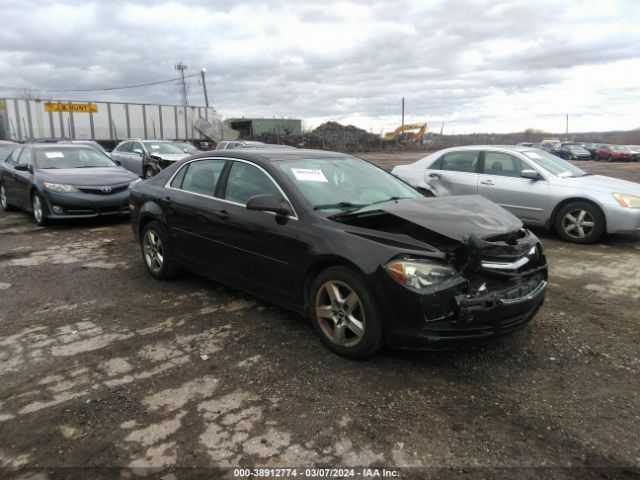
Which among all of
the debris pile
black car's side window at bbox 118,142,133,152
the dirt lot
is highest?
the debris pile

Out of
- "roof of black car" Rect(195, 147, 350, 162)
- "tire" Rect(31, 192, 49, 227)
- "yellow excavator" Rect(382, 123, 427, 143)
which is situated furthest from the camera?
"yellow excavator" Rect(382, 123, 427, 143)

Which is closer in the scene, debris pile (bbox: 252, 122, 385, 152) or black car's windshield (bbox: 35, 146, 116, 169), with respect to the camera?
black car's windshield (bbox: 35, 146, 116, 169)

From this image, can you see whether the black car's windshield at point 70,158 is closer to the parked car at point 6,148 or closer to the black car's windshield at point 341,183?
the parked car at point 6,148

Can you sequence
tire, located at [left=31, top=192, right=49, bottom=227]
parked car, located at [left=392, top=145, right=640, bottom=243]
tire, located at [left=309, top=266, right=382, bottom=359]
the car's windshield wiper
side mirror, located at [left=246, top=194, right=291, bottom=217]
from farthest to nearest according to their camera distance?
1. tire, located at [left=31, top=192, right=49, bottom=227]
2. parked car, located at [left=392, top=145, right=640, bottom=243]
3. the car's windshield wiper
4. side mirror, located at [left=246, top=194, right=291, bottom=217]
5. tire, located at [left=309, top=266, right=382, bottom=359]

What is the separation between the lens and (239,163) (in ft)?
14.8

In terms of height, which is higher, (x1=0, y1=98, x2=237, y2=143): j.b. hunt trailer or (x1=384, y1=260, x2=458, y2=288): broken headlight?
(x1=0, y1=98, x2=237, y2=143): j.b. hunt trailer

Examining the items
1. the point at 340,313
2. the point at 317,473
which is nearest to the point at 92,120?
the point at 340,313

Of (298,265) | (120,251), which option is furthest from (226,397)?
(120,251)

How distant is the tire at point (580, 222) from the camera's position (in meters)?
7.14

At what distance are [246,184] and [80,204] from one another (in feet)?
17.5

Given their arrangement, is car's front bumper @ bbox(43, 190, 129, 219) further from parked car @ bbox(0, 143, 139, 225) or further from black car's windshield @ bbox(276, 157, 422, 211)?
black car's windshield @ bbox(276, 157, 422, 211)

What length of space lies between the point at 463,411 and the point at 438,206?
1619mm

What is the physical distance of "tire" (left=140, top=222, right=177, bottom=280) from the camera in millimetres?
5238

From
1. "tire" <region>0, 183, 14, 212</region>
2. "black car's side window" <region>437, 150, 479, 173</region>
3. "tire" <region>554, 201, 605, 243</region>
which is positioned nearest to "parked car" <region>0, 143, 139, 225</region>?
"tire" <region>0, 183, 14, 212</region>
